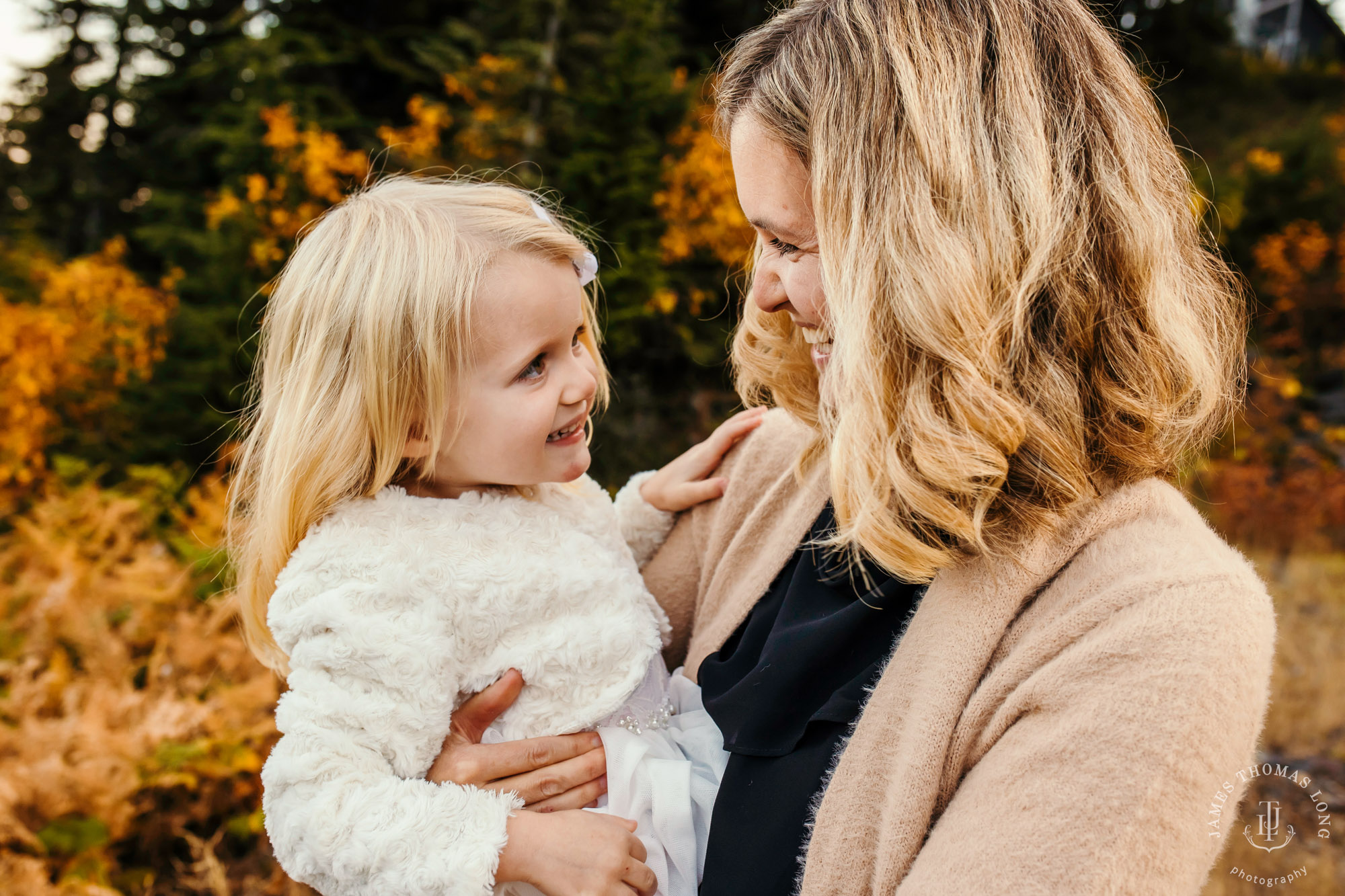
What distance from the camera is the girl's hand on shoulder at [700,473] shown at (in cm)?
173

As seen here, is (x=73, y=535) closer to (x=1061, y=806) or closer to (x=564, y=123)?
(x=564, y=123)

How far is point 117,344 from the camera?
21.5 feet

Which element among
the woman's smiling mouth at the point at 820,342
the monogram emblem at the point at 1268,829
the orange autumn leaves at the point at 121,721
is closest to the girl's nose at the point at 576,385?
the woman's smiling mouth at the point at 820,342

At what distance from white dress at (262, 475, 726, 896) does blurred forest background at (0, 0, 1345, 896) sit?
95 cm

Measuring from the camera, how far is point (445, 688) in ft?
4.33

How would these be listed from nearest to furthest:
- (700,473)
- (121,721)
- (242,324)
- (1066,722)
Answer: (1066,722), (700,473), (121,721), (242,324)

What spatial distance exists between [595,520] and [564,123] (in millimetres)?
4786

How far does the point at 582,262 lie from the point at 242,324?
15.8ft

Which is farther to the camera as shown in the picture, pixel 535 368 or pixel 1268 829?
pixel 1268 829

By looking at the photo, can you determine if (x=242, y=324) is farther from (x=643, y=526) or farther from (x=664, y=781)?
(x=664, y=781)

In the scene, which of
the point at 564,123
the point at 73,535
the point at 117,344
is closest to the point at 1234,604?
the point at 564,123

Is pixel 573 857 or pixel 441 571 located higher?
pixel 441 571

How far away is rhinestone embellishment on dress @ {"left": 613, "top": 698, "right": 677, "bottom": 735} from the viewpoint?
1.42m

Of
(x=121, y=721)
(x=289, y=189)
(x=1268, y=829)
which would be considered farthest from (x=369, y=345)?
(x=289, y=189)
